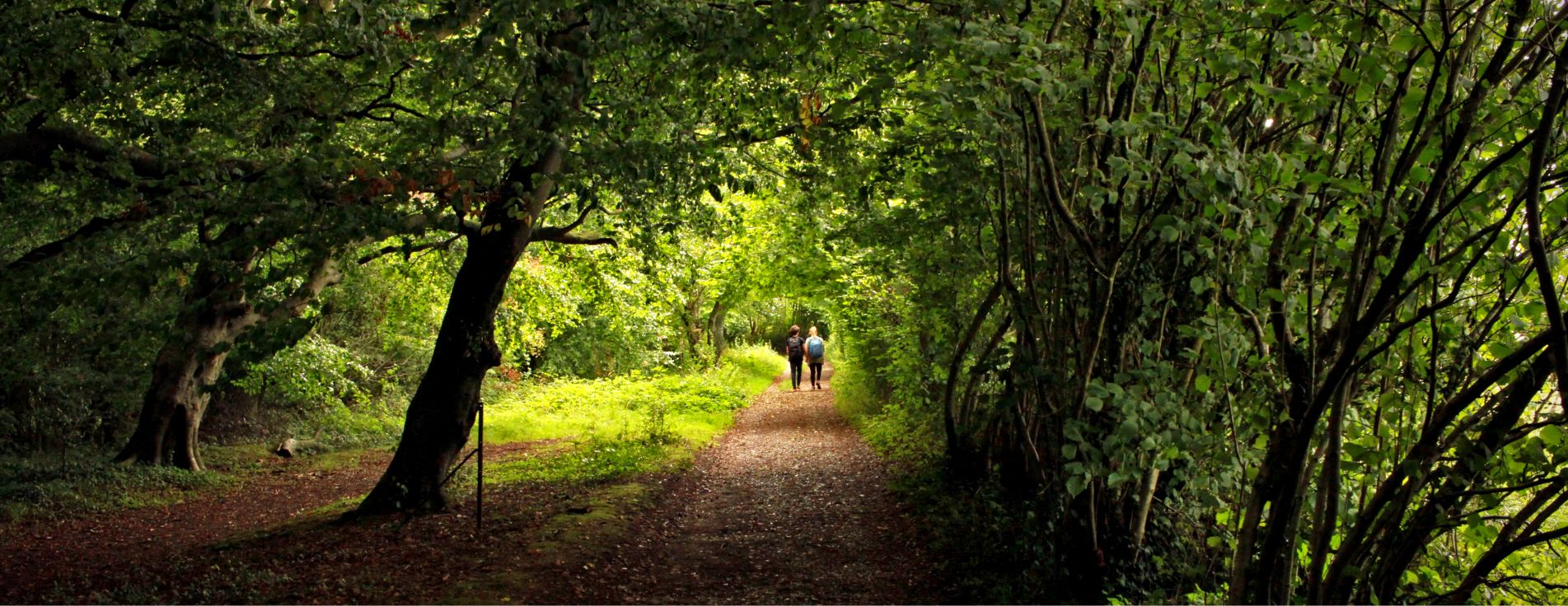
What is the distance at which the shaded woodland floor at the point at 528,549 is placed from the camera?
23.6 feet

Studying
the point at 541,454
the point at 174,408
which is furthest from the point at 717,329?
the point at 174,408

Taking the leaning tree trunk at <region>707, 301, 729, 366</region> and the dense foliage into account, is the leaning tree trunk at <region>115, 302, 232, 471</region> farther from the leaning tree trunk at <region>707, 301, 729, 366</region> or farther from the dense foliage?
the leaning tree trunk at <region>707, 301, 729, 366</region>

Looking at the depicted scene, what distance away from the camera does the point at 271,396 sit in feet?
60.3

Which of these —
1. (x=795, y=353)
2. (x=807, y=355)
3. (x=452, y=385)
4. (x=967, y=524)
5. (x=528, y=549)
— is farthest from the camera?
(x=807, y=355)

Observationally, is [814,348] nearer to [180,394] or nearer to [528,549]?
[180,394]

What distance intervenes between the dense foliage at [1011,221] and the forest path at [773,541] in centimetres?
65

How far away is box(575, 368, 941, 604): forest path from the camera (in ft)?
24.3

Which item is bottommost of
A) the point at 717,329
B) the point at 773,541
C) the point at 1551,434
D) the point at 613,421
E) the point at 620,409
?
the point at 773,541

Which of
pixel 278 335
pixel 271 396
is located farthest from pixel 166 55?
pixel 271 396

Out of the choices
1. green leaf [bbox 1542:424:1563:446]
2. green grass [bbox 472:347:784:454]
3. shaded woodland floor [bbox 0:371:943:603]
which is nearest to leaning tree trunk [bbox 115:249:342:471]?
shaded woodland floor [bbox 0:371:943:603]

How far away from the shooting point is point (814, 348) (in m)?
25.9

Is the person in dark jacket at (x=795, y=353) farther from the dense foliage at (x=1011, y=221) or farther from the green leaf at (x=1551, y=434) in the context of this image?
the green leaf at (x=1551, y=434)

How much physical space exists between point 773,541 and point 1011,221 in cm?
411

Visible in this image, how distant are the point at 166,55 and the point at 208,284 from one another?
6.80m
